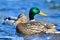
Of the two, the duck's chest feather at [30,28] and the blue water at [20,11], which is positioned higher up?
the duck's chest feather at [30,28]

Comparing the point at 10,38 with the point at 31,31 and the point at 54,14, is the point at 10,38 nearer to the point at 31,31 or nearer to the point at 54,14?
the point at 31,31

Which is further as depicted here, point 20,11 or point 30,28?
point 20,11

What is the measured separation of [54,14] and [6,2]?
17.9 ft

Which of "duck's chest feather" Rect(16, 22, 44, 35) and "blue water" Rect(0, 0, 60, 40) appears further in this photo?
"duck's chest feather" Rect(16, 22, 44, 35)

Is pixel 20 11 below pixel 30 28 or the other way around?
below

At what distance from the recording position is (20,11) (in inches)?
744

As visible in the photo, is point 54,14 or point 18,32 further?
point 54,14

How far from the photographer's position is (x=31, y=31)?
12.2 metres

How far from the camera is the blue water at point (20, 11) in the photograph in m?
12.0

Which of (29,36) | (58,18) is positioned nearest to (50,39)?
(29,36)

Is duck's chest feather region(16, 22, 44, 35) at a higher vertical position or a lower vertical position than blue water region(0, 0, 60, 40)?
higher

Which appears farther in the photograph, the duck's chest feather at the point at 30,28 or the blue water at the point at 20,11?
the duck's chest feather at the point at 30,28

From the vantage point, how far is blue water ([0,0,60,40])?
12033 mm

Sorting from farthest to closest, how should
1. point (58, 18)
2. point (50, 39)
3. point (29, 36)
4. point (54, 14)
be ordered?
point (54, 14) < point (58, 18) < point (29, 36) < point (50, 39)
